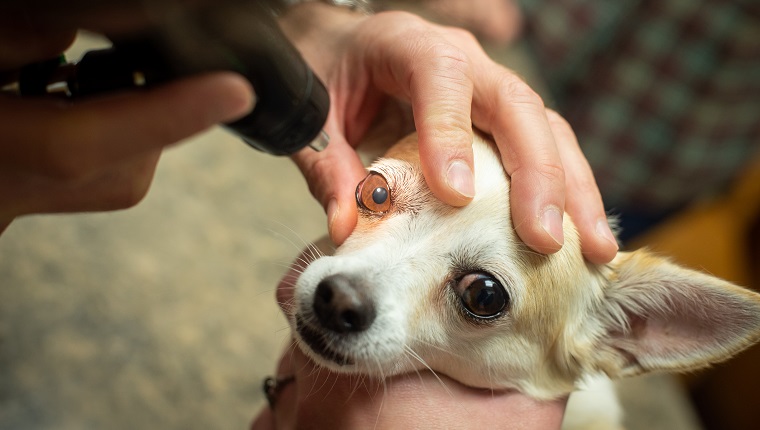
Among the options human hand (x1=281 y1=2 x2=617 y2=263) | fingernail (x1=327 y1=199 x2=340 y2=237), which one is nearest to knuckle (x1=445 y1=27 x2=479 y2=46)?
human hand (x1=281 y1=2 x2=617 y2=263)


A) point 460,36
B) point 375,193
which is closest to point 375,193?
point 375,193

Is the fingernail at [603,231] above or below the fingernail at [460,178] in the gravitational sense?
below

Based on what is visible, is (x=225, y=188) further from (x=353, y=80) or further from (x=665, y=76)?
(x=665, y=76)

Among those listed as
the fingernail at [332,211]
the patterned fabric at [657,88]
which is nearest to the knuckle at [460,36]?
the fingernail at [332,211]

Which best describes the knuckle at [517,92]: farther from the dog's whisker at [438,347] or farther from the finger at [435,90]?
the dog's whisker at [438,347]

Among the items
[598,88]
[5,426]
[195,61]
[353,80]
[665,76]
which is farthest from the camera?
[598,88]

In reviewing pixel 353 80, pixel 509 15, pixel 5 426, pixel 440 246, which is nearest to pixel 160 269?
pixel 5 426
